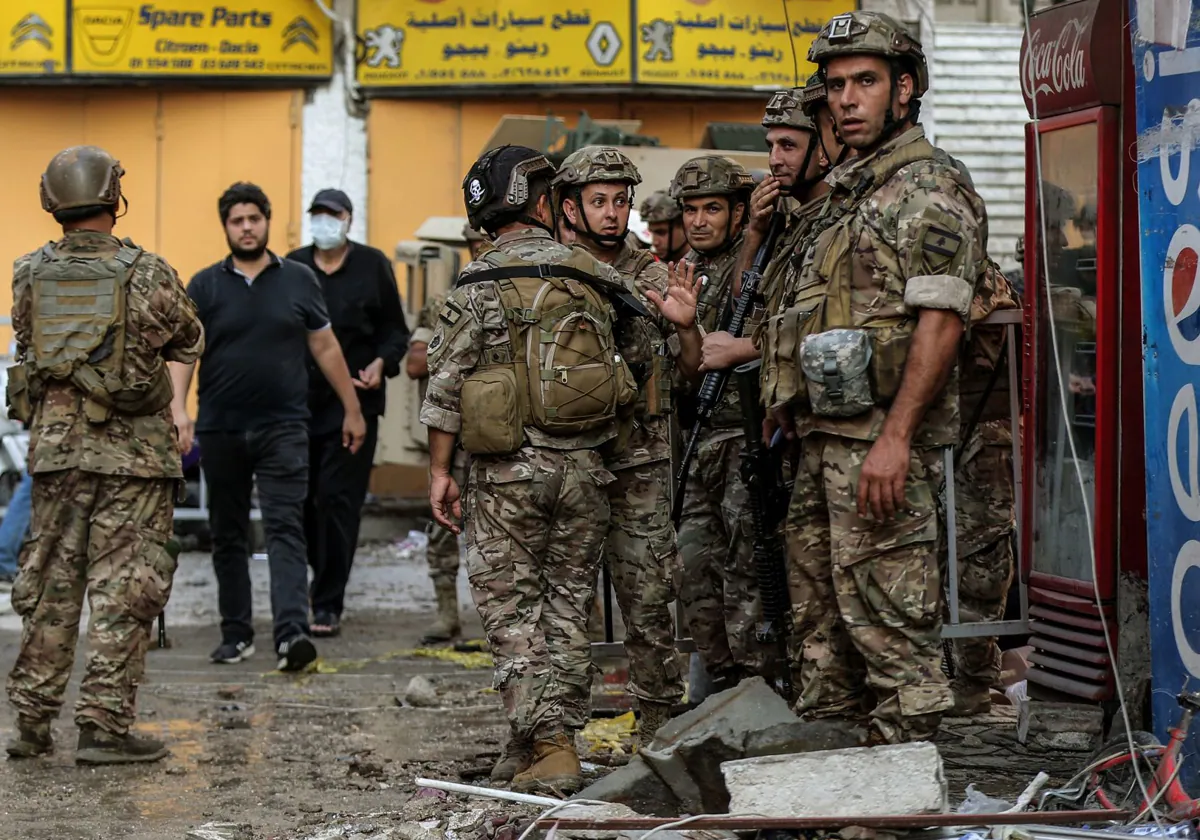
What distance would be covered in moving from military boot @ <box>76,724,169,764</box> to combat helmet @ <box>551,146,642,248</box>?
2393 mm

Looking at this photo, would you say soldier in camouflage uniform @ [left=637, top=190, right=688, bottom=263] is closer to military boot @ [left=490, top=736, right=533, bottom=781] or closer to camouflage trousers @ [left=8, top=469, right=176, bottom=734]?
camouflage trousers @ [left=8, top=469, right=176, bottom=734]

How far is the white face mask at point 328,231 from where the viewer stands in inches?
361

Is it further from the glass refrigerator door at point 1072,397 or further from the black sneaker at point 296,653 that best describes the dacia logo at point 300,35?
the glass refrigerator door at point 1072,397

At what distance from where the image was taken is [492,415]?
5277mm

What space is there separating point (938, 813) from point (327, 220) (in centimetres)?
580

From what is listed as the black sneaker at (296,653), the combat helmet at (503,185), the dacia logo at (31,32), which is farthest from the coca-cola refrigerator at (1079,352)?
the dacia logo at (31,32)

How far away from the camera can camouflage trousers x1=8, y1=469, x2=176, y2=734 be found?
6.18 m

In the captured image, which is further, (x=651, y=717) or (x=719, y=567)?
(x=719, y=567)

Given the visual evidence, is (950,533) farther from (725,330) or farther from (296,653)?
(296,653)

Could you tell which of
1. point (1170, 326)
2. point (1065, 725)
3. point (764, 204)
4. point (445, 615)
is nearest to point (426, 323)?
point (445, 615)

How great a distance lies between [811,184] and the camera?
5.96 metres

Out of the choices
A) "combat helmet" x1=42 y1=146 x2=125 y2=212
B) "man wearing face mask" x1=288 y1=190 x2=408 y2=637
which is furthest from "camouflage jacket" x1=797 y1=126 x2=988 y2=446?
"man wearing face mask" x1=288 y1=190 x2=408 y2=637

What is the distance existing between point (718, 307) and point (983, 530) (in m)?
1.23

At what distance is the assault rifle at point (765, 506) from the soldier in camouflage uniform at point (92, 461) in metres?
2.16
